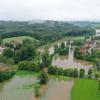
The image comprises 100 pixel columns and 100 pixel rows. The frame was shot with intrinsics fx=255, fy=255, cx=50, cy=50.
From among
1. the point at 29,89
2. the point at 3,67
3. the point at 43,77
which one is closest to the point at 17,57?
the point at 3,67

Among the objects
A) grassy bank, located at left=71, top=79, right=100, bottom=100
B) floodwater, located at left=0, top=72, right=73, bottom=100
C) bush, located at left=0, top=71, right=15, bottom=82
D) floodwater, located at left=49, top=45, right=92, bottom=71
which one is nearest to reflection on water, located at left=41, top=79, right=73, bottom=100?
floodwater, located at left=0, top=72, right=73, bottom=100

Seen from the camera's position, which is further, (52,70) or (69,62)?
(69,62)

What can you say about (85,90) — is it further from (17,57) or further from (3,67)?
(17,57)

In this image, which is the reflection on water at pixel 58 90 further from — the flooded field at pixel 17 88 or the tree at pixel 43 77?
the flooded field at pixel 17 88

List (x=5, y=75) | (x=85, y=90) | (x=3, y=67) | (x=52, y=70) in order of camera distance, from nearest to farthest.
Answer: (x=85, y=90) → (x=5, y=75) → (x=52, y=70) → (x=3, y=67)

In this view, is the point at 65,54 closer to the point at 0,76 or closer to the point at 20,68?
the point at 20,68

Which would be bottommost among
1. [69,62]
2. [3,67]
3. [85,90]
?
[69,62]

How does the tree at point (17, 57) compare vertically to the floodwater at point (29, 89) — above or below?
above

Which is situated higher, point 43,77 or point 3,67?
point 43,77

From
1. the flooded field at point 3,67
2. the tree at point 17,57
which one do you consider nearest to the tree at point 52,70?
the flooded field at point 3,67
